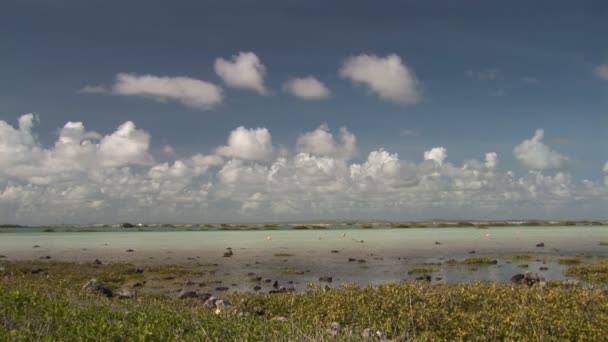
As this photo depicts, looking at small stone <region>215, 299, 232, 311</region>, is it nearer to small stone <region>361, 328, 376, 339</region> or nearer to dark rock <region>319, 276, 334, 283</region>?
small stone <region>361, 328, 376, 339</region>

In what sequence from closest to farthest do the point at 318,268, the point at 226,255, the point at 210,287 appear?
the point at 210,287, the point at 318,268, the point at 226,255

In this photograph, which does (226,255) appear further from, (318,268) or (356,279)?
(356,279)

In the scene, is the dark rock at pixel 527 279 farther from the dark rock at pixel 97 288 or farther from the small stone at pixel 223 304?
the dark rock at pixel 97 288

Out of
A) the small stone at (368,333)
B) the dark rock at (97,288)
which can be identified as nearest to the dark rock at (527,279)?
the small stone at (368,333)

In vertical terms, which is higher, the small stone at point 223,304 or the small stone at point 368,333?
the small stone at point 368,333

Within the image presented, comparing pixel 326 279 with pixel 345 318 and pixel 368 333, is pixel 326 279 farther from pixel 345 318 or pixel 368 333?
pixel 368 333

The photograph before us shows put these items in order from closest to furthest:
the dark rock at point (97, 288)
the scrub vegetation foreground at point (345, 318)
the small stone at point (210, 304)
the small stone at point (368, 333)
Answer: the scrub vegetation foreground at point (345, 318), the small stone at point (368, 333), the small stone at point (210, 304), the dark rock at point (97, 288)

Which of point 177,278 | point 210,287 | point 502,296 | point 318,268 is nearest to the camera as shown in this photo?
point 502,296

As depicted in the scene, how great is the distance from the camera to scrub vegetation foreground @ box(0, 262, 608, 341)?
11.4 metres

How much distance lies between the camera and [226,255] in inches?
2345

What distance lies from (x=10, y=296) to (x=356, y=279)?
26802 millimetres

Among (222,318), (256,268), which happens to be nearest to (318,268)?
(256,268)

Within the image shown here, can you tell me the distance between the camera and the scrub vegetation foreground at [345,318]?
11.4 metres

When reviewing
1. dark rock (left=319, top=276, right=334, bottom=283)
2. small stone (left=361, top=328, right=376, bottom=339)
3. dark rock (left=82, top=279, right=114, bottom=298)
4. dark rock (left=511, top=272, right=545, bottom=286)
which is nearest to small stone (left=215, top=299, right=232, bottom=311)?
dark rock (left=82, top=279, right=114, bottom=298)
